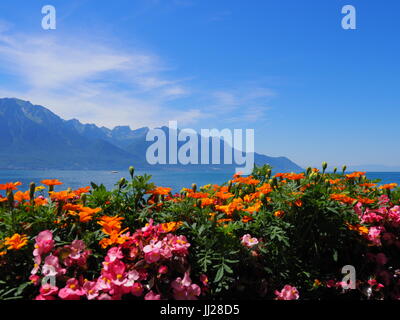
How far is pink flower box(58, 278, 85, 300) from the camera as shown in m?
1.52

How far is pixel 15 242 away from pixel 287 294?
157 centimetres

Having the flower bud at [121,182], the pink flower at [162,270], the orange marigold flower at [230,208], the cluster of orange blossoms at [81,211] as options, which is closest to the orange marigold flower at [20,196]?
the cluster of orange blossoms at [81,211]

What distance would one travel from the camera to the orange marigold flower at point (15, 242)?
5.11 ft

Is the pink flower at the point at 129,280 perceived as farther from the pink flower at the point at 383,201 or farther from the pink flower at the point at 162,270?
the pink flower at the point at 383,201

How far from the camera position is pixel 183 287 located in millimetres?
1647

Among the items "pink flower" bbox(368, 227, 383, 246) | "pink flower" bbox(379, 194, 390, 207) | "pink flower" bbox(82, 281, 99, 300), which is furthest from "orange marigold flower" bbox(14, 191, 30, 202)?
"pink flower" bbox(379, 194, 390, 207)

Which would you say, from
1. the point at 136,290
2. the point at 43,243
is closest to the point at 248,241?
the point at 136,290

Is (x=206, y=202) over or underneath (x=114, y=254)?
over

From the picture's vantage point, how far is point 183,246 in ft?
5.59

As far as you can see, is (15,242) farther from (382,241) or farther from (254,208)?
(382,241)
